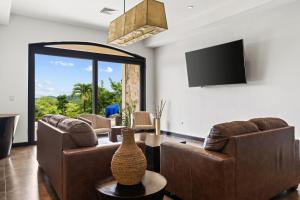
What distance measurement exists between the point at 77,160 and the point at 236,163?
4.83ft

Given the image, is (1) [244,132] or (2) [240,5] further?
(2) [240,5]

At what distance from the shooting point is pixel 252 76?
4.61 m

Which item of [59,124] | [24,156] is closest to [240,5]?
[59,124]

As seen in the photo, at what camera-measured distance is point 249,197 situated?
2.08 m

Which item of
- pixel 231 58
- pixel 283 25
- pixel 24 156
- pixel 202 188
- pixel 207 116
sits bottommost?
pixel 24 156

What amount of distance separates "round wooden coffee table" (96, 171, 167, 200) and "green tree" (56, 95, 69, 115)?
4576mm

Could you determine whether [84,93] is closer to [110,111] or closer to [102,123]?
[110,111]

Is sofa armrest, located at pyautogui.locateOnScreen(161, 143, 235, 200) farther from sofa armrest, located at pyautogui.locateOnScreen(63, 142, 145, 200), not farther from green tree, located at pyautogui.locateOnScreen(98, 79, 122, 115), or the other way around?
green tree, located at pyautogui.locateOnScreen(98, 79, 122, 115)

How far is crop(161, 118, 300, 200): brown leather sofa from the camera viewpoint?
194cm

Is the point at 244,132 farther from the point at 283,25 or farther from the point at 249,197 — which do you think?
the point at 283,25

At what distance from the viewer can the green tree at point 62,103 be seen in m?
5.97

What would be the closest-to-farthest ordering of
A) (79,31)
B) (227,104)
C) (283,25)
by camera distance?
(283,25) → (227,104) → (79,31)

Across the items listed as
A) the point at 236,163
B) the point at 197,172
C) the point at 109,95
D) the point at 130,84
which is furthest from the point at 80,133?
the point at 130,84

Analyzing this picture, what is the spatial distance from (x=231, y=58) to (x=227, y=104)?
107 centimetres
